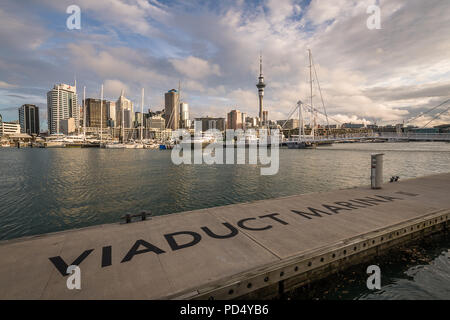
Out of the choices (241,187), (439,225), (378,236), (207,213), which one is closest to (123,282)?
(207,213)

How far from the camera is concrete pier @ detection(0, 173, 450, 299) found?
14.2ft

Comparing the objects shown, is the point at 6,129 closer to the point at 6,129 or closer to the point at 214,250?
the point at 6,129

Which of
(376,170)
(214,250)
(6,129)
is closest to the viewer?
(214,250)

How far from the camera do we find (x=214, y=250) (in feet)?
18.6

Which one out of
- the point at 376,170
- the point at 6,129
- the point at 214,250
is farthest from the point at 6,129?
the point at 376,170

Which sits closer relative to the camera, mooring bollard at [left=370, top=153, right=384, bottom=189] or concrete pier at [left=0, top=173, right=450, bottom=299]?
concrete pier at [left=0, top=173, right=450, bottom=299]

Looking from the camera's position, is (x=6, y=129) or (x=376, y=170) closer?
(x=376, y=170)

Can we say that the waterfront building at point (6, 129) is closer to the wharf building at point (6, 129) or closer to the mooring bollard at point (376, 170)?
the wharf building at point (6, 129)

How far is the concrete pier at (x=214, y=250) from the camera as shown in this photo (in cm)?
433

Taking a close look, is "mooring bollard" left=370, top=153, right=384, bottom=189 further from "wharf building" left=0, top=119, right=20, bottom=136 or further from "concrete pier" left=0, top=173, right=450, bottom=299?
"wharf building" left=0, top=119, right=20, bottom=136

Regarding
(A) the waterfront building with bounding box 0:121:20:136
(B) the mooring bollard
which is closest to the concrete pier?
(B) the mooring bollard

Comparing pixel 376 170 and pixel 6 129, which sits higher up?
pixel 6 129

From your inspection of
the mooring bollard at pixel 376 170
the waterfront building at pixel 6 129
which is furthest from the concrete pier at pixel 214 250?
the waterfront building at pixel 6 129
